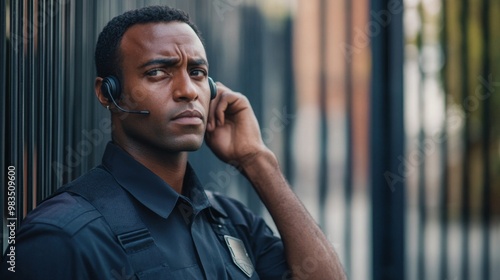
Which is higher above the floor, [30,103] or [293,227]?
[30,103]

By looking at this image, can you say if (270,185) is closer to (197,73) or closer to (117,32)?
(197,73)

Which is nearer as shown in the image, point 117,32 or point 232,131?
point 117,32

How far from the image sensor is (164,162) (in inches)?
88.7

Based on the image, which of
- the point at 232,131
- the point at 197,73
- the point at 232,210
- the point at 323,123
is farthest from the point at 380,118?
the point at 197,73

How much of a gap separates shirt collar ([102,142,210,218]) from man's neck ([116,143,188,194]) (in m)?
0.05

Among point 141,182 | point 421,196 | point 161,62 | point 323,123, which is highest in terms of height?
point 161,62

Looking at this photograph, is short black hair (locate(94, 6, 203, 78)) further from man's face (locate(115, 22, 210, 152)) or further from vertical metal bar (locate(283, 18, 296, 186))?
vertical metal bar (locate(283, 18, 296, 186))

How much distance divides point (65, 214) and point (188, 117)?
→ 52cm

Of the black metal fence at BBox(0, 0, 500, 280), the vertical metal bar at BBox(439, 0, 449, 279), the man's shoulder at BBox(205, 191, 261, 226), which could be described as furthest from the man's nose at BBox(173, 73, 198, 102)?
the vertical metal bar at BBox(439, 0, 449, 279)

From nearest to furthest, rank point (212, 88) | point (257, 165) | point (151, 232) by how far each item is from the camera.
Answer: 1. point (151, 232)
2. point (212, 88)
3. point (257, 165)

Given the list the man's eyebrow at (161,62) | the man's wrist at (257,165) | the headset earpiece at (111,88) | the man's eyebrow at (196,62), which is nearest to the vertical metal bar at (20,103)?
the headset earpiece at (111,88)

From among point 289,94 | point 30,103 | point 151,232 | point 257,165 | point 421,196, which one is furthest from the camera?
point 421,196

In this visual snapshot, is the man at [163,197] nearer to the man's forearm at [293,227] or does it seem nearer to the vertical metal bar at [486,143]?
the man's forearm at [293,227]

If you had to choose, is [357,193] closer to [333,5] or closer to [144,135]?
[333,5]
